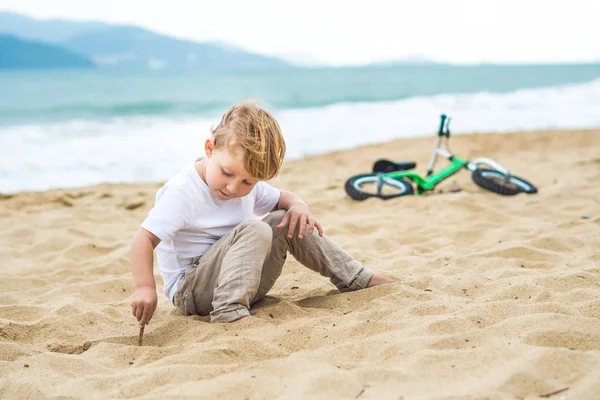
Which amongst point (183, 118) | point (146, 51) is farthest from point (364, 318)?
point (146, 51)

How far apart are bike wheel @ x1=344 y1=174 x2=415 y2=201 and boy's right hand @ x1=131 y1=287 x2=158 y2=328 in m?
3.05

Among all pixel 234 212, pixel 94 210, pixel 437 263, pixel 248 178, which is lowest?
pixel 94 210

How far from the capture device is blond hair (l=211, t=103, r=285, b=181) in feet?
7.23

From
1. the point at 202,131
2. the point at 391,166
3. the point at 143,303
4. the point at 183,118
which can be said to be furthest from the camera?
the point at 183,118

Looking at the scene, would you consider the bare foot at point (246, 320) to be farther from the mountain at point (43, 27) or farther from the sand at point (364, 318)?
the mountain at point (43, 27)

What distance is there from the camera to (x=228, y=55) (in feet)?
158

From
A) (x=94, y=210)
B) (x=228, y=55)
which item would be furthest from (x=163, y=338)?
(x=228, y=55)

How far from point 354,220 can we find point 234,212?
6.44ft

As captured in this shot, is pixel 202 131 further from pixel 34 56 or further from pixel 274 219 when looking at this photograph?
pixel 34 56

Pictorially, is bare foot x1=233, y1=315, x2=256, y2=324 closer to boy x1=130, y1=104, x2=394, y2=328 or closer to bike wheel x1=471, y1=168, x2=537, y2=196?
boy x1=130, y1=104, x2=394, y2=328

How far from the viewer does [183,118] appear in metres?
13.8

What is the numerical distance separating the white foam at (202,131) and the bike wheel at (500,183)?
A: 164 inches

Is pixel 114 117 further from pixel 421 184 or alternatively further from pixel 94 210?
pixel 421 184

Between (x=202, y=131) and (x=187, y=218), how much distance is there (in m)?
9.61
